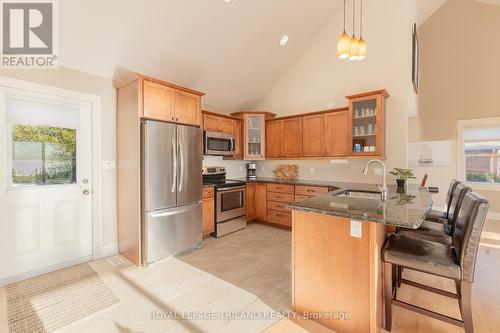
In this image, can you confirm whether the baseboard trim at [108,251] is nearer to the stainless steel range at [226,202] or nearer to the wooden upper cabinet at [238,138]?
the stainless steel range at [226,202]

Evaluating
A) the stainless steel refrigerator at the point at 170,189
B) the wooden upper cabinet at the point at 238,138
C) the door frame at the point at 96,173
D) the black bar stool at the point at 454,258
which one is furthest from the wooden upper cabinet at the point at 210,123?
the black bar stool at the point at 454,258

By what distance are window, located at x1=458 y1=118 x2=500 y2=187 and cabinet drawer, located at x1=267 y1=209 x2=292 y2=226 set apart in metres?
4.36

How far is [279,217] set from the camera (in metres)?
4.59

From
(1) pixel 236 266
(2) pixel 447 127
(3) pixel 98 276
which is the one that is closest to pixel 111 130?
(3) pixel 98 276

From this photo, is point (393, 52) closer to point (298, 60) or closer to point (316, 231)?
point (298, 60)

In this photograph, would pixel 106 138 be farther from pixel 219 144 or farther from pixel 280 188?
pixel 280 188

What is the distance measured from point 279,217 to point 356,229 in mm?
2930

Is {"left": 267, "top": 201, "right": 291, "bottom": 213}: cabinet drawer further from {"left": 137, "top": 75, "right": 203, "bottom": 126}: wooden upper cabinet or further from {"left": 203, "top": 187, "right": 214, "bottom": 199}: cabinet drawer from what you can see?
{"left": 137, "top": 75, "right": 203, "bottom": 126}: wooden upper cabinet

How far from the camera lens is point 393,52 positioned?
12.8 ft

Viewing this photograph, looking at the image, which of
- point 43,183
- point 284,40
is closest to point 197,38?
point 284,40

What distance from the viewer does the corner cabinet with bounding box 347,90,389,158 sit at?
3.67 metres

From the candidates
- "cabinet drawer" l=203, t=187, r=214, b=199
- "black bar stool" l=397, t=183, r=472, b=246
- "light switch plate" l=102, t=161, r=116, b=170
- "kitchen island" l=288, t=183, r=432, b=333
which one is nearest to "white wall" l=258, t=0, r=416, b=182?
"black bar stool" l=397, t=183, r=472, b=246

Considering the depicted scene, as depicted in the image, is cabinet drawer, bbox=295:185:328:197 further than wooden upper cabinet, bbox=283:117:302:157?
No

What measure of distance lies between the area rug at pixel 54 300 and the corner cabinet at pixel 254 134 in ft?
11.0
